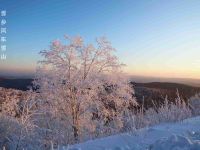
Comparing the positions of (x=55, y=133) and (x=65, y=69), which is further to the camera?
(x=65, y=69)

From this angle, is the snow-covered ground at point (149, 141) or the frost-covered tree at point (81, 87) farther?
the frost-covered tree at point (81, 87)

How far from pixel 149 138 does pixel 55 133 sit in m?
6.54

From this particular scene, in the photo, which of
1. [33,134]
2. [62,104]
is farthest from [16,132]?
[62,104]

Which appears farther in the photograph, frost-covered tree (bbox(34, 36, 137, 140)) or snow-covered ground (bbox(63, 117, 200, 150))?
frost-covered tree (bbox(34, 36, 137, 140))

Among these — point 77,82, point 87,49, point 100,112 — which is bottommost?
point 100,112

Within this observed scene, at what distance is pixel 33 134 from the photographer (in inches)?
447

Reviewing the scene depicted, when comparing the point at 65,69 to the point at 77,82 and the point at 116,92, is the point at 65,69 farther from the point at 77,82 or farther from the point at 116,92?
the point at 116,92

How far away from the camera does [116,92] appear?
2425 centimetres

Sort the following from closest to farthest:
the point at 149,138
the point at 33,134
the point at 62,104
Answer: the point at 149,138, the point at 33,134, the point at 62,104

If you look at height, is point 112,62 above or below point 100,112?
above

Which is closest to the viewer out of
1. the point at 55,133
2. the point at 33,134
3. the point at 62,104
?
the point at 33,134

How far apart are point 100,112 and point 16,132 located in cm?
1284

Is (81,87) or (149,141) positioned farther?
(81,87)

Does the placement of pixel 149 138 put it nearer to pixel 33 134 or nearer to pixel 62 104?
pixel 33 134
